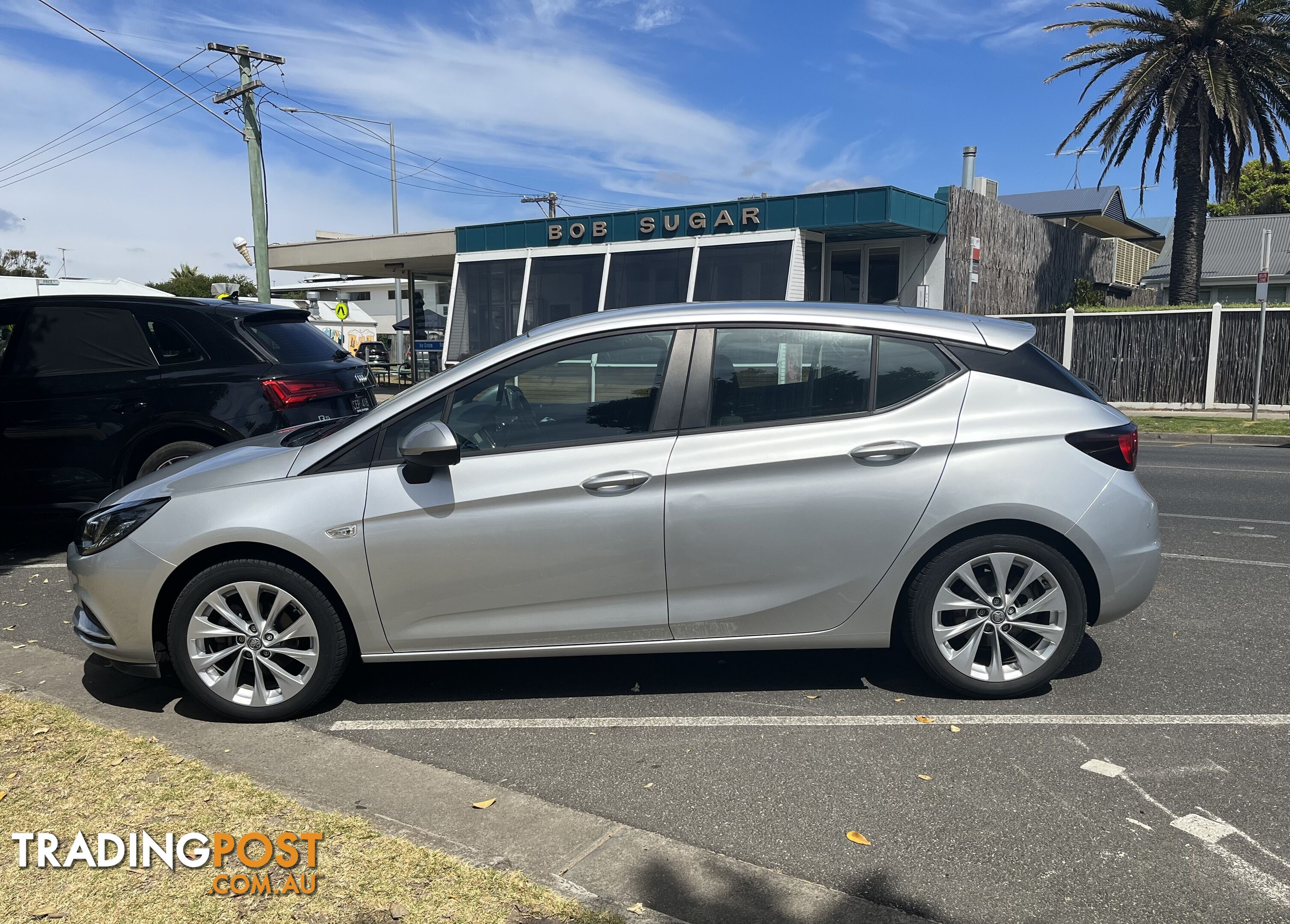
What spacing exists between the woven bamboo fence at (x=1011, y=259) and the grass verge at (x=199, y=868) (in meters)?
18.6

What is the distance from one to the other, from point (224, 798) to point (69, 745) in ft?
2.95

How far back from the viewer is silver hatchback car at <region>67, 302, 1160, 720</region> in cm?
387

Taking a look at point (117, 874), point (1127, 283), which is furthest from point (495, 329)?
point (1127, 283)

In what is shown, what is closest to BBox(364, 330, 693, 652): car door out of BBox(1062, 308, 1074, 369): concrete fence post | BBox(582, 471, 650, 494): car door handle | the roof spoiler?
BBox(582, 471, 650, 494): car door handle

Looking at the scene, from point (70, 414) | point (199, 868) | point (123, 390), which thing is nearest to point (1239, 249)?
point (123, 390)

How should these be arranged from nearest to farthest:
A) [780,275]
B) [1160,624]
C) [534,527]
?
1. [534,527]
2. [1160,624]
3. [780,275]

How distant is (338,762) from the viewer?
3600 mm

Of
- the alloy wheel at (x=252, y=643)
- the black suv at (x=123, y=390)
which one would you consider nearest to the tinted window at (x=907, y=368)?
the alloy wheel at (x=252, y=643)

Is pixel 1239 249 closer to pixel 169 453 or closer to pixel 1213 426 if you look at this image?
pixel 1213 426

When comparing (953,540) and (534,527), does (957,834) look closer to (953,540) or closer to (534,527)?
(953,540)

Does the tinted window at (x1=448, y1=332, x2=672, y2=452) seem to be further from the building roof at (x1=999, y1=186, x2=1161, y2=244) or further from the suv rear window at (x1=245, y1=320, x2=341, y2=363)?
the building roof at (x1=999, y1=186, x2=1161, y2=244)

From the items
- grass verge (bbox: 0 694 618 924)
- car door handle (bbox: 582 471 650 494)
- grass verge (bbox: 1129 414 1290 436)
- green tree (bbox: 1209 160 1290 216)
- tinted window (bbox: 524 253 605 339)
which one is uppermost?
green tree (bbox: 1209 160 1290 216)

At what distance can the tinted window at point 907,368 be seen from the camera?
404 centimetres

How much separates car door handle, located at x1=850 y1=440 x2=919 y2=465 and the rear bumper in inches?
29.9
